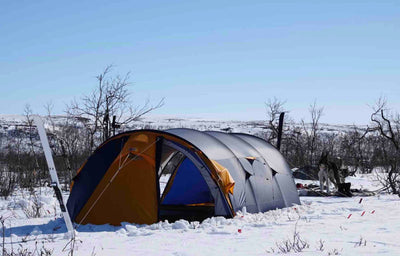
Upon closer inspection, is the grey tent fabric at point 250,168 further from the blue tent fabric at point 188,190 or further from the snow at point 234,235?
the blue tent fabric at point 188,190

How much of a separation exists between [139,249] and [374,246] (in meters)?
3.40

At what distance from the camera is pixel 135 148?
9141 millimetres

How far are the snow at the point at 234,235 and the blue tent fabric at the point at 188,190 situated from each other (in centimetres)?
243

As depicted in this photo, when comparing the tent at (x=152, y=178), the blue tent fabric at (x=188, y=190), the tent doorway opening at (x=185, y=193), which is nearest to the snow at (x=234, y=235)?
the tent at (x=152, y=178)

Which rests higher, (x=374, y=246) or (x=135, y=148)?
(x=135, y=148)

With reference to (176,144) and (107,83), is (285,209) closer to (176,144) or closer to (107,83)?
(176,144)

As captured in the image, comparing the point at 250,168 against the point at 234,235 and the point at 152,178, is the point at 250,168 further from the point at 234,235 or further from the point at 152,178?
the point at 234,235

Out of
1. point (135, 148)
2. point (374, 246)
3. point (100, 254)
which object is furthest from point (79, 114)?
point (374, 246)

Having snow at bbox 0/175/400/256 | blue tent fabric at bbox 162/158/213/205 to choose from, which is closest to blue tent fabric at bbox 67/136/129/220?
snow at bbox 0/175/400/256


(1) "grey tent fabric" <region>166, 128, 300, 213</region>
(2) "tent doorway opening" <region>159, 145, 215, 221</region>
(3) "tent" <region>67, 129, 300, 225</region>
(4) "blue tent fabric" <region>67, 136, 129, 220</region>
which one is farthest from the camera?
(2) "tent doorway opening" <region>159, 145, 215, 221</region>

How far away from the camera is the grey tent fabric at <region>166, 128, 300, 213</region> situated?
9477 mm

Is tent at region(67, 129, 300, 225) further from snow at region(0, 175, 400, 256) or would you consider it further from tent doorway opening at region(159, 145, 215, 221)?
tent doorway opening at region(159, 145, 215, 221)

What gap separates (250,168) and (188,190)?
2.49m

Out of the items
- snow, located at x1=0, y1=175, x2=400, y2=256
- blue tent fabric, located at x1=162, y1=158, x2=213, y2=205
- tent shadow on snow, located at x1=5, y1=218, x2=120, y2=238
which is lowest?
tent shadow on snow, located at x1=5, y1=218, x2=120, y2=238
